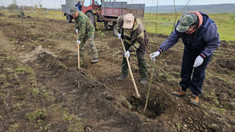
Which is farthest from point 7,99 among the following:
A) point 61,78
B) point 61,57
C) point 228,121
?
point 228,121

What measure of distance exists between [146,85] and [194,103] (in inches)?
43.1

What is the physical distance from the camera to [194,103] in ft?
9.41

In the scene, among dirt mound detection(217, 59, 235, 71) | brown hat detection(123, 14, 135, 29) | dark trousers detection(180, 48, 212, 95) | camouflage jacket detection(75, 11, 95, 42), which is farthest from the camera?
dirt mound detection(217, 59, 235, 71)

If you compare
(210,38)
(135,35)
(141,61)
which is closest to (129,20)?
(135,35)

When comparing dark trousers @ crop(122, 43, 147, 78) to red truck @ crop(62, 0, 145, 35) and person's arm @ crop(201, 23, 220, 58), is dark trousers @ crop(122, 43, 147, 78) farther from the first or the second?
red truck @ crop(62, 0, 145, 35)

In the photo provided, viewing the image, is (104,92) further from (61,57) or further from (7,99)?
(61,57)

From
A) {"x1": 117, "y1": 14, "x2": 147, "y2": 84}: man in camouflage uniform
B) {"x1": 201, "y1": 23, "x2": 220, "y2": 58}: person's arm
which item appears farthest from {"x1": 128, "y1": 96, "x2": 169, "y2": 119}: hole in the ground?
{"x1": 201, "y1": 23, "x2": 220, "y2": 58}: person's arm

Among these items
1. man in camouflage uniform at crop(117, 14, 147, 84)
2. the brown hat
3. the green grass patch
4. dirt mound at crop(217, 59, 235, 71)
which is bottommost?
the green grass patch

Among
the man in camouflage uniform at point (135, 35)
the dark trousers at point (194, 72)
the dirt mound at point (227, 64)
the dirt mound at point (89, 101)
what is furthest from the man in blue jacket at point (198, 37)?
the dirt mound at point (227, 64)

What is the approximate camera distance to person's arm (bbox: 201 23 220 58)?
208 centimetres

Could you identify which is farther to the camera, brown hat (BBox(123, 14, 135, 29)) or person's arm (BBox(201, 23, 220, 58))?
brown hat (BBox(123, 14, 135, 29))

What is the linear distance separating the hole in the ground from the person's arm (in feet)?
4.18

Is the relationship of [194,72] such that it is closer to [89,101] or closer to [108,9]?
[89,101]

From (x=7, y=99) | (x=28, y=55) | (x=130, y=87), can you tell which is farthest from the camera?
(x=28, y=55)
